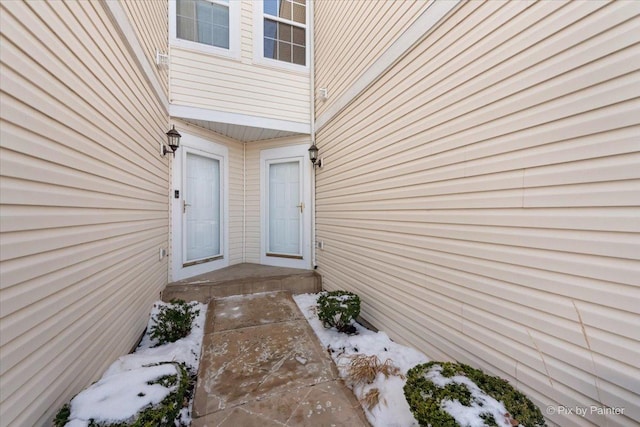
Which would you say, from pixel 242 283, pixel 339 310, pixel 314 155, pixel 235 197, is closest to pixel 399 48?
pixel 314 155

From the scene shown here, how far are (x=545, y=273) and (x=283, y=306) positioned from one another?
283cm

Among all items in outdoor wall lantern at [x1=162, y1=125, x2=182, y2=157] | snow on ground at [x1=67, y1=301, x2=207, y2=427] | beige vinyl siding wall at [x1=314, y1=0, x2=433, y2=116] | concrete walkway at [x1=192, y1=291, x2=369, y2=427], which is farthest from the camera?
outdoor wall lantern at [x1=162, y1=125, x2=182, y2=157]

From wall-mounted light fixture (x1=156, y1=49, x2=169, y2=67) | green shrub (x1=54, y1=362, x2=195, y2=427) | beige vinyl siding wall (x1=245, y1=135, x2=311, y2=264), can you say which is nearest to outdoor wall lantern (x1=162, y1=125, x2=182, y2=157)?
wall-mounted light fixture (x1=156, y1=49, x2=169, y2=67)

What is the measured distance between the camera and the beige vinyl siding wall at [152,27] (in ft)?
8.31

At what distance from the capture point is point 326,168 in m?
4.34

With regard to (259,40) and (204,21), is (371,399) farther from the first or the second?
(204,21)

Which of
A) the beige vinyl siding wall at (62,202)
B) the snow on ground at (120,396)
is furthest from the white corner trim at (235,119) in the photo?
the snow on ground at (120,396)

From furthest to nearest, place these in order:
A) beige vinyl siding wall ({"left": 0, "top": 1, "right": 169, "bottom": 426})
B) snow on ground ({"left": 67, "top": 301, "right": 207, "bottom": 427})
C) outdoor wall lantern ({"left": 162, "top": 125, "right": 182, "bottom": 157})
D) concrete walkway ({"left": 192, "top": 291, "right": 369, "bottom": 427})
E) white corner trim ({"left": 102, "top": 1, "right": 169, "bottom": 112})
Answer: outdoor wall lantern ({"left": 162, "top": 125, "right": 182, "bottom": 157}), white corner trim ({"left": 102, "top": 1, "right": 169, "bottom": 112}), concrete walkway ({"left": 192, "top": 291, "right": 369, "bottom": 427}), snow on ground ({"left": 67, "top": 301, "right": 207, "bottom": 427}), beige vinyl siding wall ({"left": 0, "top": 1, "right": 169, "bottom": 426})

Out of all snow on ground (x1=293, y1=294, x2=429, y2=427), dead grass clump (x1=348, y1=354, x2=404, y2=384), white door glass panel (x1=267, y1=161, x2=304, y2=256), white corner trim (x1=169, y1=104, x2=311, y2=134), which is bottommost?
snow on ground (x1=293, y1=294, x2=429, y2=427)

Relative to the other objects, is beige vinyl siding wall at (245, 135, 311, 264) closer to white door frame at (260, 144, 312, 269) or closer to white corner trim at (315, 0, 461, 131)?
white door frame at (260, 144, 312, 269)

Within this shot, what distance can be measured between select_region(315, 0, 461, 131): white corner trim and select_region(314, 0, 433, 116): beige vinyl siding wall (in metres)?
0.08

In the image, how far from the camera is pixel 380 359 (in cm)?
234

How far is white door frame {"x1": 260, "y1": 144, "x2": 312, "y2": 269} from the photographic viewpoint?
188 inches

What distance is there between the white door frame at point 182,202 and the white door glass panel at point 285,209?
87 centimetres
